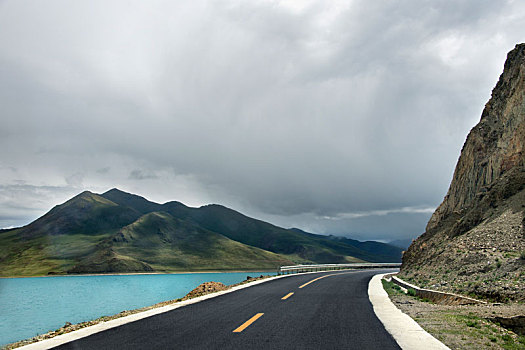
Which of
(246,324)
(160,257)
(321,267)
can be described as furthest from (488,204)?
(160,257)

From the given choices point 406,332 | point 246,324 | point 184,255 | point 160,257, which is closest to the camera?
point 406,332

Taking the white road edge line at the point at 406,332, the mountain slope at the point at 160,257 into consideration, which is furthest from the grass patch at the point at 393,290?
the mountain slope at the point at 160,257

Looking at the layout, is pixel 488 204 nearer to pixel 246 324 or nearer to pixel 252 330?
pixel 246 324

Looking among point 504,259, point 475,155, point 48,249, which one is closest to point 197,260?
point 48,249

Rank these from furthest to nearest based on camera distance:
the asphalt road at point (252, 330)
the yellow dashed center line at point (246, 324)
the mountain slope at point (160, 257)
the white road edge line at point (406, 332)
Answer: the mountain slope at point (160, 257), the yellow dashed center line at point (246, 324), the asphalt road at point (252, 330), the white road edge line at point (406, 332)

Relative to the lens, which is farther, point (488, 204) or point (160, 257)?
point (160, 257)

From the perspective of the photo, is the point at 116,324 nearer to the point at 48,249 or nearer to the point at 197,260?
the point at 197,260

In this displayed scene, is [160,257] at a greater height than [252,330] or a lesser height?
greater

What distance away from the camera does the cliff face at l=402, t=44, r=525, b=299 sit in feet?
67.1

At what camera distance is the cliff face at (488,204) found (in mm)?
20453

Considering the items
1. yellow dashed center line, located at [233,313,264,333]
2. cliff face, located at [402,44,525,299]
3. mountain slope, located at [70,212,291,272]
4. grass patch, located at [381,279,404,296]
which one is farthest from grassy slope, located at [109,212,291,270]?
yellow dashed center line, located at [233,313,264,333]

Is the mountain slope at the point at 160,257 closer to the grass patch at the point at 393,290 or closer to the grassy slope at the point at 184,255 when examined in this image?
the grassy slope at the point at 184,255

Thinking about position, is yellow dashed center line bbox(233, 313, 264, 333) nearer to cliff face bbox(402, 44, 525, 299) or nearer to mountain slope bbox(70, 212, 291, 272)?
cliff face bbox(402, 44, 525, 299)

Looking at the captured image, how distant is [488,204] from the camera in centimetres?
2788
